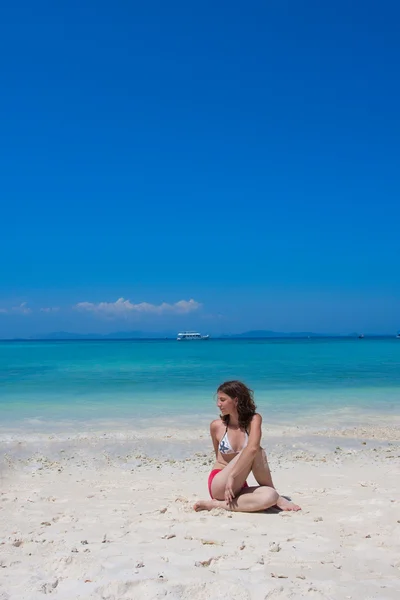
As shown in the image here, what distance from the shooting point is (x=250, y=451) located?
215 inches

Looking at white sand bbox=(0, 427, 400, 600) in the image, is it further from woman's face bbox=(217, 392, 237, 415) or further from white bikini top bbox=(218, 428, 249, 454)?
woman's face bbox=(217, 392, 237, 415)

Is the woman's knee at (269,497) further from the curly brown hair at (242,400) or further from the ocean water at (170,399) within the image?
the ocean water at (170,399)

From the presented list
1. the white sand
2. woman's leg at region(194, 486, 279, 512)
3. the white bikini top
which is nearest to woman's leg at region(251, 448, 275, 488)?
woman's leg at region(194, 486, 279, 512)

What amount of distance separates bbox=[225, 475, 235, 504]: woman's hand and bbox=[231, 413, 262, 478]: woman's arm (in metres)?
0.06

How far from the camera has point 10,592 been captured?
353 centimetres

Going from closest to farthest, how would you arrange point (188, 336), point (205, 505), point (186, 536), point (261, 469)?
point (186, 536), point (205, 505), point (261, 469), point (188, 336)

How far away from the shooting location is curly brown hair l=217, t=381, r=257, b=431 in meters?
5.77

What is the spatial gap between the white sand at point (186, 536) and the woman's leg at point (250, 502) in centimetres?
13

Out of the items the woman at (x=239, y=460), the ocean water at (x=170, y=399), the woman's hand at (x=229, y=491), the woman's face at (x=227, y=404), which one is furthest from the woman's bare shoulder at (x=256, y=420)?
the ocean water at (x=170, y=399)

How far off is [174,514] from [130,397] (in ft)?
44.8

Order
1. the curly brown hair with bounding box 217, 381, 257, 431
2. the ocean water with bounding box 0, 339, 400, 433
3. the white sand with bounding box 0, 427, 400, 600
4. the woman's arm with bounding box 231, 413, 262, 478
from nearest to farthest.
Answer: the white sand with bounding box 0, 427, 400, 600
the woman's arm with bounding box 231, 413, 262, 478
the curly brown hair with bounding box 217, 381, 257, 431
the ocean water with bounding box 0, 339, 400, 433

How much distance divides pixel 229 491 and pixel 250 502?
0.26 meters

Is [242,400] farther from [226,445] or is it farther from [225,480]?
[225,480]

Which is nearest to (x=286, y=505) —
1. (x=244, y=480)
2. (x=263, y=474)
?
(x=263, y=474)
